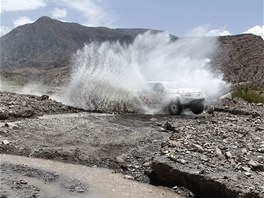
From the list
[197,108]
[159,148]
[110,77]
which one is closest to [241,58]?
[110,77]

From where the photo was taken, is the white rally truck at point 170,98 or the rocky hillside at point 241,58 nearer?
the white rally truck at point 170,98

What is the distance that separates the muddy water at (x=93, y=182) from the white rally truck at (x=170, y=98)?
993 centimetres

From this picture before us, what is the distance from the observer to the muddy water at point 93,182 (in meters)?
8.39

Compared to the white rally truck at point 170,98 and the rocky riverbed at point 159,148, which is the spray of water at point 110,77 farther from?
the rocky riverbed at point 159,148

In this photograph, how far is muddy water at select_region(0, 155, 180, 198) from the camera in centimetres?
839

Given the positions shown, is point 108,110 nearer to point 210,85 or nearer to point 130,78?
point 130,78

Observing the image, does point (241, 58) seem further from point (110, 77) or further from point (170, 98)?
point (170, 98)

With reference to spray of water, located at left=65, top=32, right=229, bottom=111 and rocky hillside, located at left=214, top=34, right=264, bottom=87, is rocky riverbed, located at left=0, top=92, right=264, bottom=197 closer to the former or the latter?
A: spray of water, located at left=65, top=32, right=229, bottom=111

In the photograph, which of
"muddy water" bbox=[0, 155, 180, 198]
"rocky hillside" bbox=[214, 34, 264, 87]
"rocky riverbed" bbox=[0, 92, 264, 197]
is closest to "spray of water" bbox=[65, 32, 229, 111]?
"rocky riverbed" bbox=[0, 92, 264, 197]

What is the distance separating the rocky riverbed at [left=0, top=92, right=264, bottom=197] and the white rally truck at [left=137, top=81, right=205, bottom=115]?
2118 mm

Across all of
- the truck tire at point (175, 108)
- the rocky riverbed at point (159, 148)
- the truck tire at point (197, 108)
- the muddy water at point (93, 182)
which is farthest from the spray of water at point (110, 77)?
the muddy water at point (93, 182)

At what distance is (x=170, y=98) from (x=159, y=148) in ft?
26.4

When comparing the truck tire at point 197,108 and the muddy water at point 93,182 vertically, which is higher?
the truck tire at point 197,108

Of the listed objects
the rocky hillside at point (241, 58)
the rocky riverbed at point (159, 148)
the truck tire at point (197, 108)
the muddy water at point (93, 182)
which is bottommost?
the muddy water at point (93, 182)
